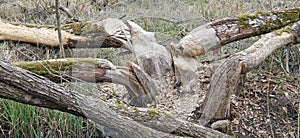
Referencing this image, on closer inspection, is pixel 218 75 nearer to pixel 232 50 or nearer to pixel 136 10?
pixel 232 50

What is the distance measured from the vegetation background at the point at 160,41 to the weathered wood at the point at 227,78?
7.5 inches

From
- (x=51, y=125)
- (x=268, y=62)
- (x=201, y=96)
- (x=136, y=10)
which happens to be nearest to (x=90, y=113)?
(x=51, y=125)

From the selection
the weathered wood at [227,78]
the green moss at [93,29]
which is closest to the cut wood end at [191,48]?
the weathered wood at [227,78]

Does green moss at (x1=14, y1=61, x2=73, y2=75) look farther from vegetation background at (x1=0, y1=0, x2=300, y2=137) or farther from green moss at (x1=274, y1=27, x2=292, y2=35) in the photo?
green moss at (x1=274, y1=27, x2=292, y2=35)

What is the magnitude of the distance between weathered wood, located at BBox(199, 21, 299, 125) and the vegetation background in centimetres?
19

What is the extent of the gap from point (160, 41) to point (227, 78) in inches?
49.5

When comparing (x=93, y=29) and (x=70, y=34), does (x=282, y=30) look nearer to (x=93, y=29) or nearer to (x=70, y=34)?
(x=93, y=29)

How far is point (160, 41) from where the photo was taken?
3.73 meters

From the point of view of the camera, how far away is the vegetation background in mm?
2570

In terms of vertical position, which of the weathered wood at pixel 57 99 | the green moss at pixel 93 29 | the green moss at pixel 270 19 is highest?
the green moss at pixel 270 19

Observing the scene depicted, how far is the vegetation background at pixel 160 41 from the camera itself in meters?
2.57

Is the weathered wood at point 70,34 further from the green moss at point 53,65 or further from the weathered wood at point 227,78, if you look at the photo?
the weathered wood at point 227,78

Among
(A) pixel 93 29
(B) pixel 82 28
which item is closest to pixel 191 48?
(A) pixel 93 29

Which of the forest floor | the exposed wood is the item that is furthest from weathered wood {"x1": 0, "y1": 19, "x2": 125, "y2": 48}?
the forest floor
